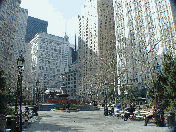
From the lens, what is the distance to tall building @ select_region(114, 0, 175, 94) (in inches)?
2031

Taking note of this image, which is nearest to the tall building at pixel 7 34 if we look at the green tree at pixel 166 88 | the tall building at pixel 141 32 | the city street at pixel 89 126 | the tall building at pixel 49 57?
the tall building at pixel 49 57

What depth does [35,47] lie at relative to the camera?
412 ft

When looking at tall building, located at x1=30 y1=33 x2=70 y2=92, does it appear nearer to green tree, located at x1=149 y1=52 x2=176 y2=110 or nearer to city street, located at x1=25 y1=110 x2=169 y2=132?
city street, located at x1=25 y1=110 x2=169 y2=132

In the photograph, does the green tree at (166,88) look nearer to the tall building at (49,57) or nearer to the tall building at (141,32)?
the tall building at (141,32)

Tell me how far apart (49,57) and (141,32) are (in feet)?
266

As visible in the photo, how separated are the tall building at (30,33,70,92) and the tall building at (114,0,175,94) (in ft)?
205

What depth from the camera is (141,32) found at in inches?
2482

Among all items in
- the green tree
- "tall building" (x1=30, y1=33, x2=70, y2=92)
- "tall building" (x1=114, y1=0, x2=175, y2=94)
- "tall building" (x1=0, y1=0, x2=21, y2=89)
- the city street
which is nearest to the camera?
the city street

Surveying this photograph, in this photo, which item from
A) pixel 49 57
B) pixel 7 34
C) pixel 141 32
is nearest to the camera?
pixel 141 32

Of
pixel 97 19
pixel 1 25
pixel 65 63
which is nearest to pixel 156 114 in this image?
pixel 1 25

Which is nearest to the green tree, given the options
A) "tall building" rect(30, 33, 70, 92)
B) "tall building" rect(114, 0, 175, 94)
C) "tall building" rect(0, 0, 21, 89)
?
"tall building" rect(114, 0, 175, 94)

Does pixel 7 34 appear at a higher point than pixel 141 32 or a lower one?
higher

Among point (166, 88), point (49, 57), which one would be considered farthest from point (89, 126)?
point (49, 57)

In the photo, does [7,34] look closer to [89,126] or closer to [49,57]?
[49,57]
